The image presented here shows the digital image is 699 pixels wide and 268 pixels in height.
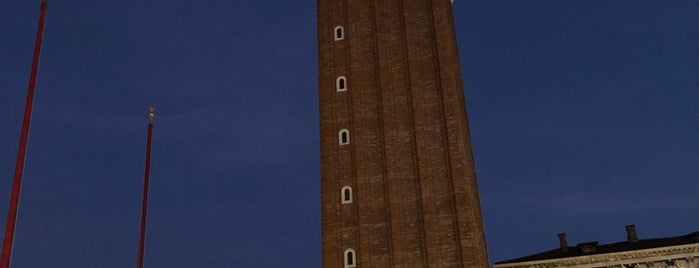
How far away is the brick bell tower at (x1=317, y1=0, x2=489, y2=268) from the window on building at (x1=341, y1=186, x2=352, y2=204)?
0.15ft

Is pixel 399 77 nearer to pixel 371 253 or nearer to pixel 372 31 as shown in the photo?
pixel 372 31

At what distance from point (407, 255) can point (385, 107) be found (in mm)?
7640

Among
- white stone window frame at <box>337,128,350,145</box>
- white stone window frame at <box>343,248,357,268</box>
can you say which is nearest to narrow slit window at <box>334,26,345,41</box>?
white stone window frame at <box>337,128,350,145</box>

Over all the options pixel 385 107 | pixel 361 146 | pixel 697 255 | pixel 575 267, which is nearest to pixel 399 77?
pixel 385 107

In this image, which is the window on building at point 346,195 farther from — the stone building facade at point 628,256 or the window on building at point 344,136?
the stone building facade at point 628,256

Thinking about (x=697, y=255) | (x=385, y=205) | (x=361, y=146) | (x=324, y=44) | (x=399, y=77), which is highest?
(x=324, y=44)

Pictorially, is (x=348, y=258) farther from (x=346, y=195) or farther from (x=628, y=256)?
(x=628, y=256)

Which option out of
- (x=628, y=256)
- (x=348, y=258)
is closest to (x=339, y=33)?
(x=348, y=258)

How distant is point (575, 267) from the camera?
1601 inches

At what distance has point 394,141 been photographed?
121ft

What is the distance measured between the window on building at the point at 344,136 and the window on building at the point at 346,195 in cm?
245

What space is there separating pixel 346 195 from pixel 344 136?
315 centimetres

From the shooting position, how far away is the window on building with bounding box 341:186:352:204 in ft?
118

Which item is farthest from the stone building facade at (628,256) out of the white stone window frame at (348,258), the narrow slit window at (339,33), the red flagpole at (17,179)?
the red flagpole at (17,179)
